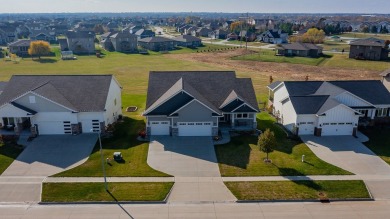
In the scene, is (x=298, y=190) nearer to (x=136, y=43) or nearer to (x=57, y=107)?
(x=57, y=107)

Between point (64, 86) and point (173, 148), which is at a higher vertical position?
point (64, 86)

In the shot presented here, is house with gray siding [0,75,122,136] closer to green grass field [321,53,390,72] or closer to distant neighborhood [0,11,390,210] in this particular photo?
distant neighborhood [0,11,390,210]

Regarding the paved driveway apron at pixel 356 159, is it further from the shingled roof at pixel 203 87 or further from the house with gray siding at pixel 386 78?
the house with gray siding at pixel 386 78

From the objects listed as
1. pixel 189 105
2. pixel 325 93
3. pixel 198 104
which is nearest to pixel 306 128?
pixel 325 93

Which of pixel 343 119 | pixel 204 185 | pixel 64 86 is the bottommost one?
pixel 204 185

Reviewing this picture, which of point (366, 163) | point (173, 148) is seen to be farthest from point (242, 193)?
point (366, 163)

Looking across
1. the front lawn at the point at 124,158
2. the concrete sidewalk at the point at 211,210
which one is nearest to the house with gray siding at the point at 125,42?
the front lawn at the point at 124,158

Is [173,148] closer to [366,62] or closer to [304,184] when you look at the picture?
[304,184]
